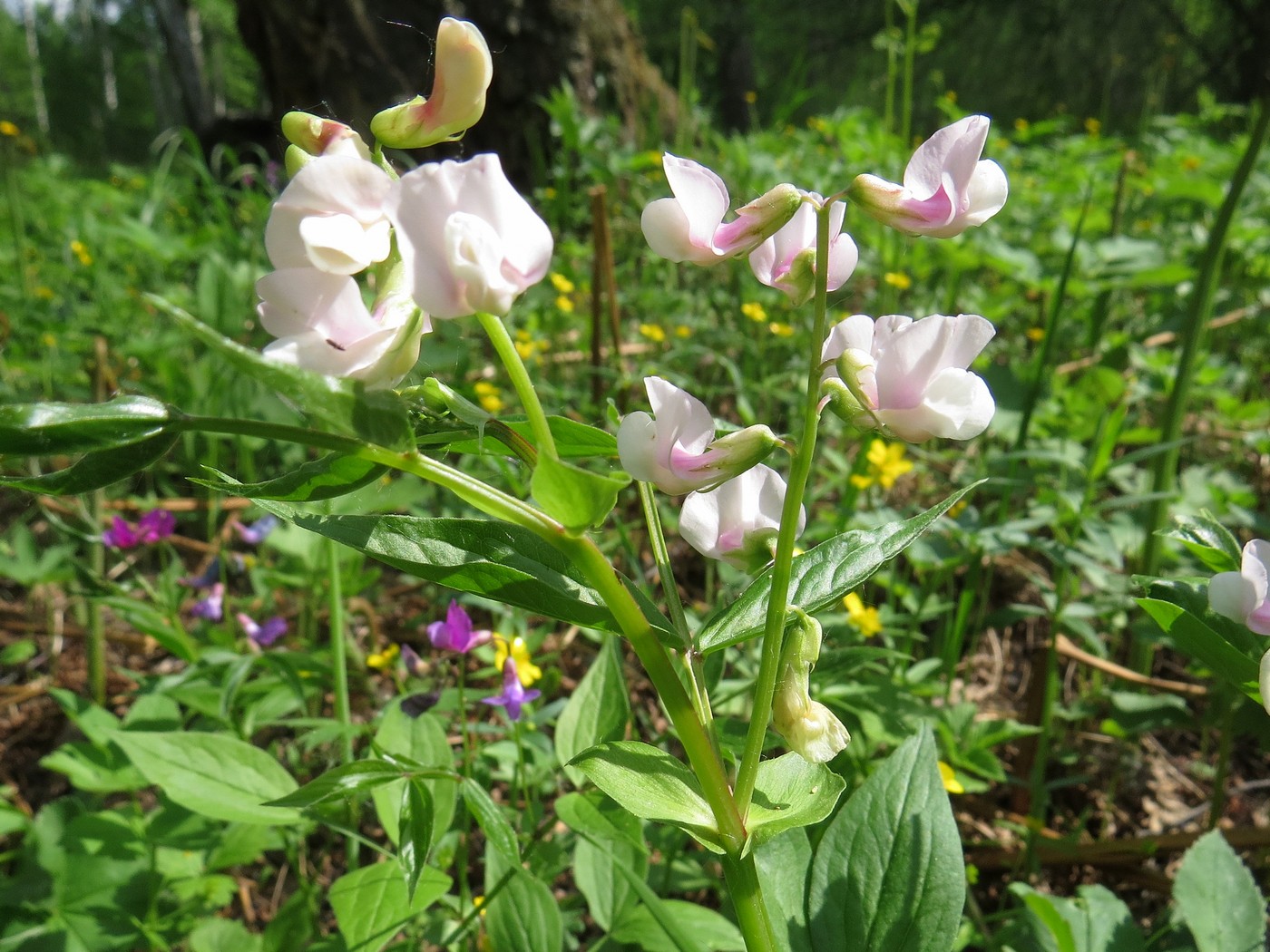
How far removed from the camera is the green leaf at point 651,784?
0.57 m

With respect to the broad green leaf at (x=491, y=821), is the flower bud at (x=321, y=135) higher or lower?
higher

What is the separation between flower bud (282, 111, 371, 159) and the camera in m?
0.56

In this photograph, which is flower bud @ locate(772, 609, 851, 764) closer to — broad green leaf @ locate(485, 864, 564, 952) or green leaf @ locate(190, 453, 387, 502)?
green leaf @ locate(190, 453, 387, 502)

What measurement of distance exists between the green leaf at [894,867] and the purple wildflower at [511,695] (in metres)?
0.46

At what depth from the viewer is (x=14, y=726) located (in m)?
1.88

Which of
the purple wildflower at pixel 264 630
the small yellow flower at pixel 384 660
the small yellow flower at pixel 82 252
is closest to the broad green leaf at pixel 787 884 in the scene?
the small yellow flower at pixel 384 660

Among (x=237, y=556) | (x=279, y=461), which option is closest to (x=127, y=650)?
(x=237, y=556)

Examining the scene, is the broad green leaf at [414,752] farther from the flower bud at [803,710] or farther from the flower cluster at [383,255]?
the flower cluster at [383,255]

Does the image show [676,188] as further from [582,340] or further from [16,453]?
[582,340]

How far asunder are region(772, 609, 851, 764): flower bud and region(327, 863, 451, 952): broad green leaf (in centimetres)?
49

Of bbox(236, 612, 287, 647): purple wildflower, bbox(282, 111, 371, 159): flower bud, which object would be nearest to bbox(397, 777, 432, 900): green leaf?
bbox(282, 111, 371, 159): flower bud

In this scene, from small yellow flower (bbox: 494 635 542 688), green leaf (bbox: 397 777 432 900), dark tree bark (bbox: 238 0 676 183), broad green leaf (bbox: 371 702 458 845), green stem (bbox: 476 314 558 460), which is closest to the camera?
green stem (bbox: 476 314 558 460)

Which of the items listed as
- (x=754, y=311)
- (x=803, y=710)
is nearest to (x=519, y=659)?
(x=803, y=710)

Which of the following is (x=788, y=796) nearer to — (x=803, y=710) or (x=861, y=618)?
(x=803, y=710)
